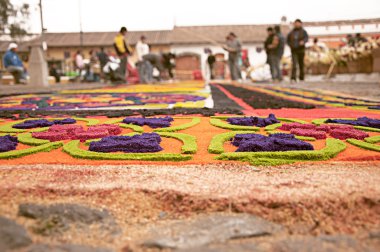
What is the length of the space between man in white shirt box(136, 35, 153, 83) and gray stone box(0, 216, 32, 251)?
11692mm

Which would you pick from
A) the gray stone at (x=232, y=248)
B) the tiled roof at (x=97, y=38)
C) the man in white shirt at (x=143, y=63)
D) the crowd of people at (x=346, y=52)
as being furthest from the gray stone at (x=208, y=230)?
the tiled roof at (x=97, y=38)

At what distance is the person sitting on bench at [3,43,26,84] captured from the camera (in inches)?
480

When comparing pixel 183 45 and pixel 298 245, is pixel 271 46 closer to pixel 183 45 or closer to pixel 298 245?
pixel 298 245

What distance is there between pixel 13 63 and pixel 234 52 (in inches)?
310

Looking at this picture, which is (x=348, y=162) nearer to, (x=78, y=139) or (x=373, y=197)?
(x=373, y=197)

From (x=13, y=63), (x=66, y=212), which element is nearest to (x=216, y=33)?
(x=13, y=63)

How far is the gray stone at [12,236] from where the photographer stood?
1.01 meters

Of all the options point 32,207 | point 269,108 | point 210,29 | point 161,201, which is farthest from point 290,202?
point 210,29

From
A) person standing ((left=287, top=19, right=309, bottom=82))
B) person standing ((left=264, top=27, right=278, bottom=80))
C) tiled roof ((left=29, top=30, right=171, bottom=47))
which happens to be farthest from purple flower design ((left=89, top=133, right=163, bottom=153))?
tiled roof ((left=29, top=30, right=171, bottom=47))

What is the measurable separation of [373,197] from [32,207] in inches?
44.3

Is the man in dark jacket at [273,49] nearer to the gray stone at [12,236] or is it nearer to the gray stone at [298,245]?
the gray stone at [298,245]

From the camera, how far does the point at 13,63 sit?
1247 cm

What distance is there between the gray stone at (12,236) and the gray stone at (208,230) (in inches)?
13.6

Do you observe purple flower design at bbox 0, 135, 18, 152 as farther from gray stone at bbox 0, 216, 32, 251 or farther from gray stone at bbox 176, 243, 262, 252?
gray stone at bbox 176, 243, 262, 252
